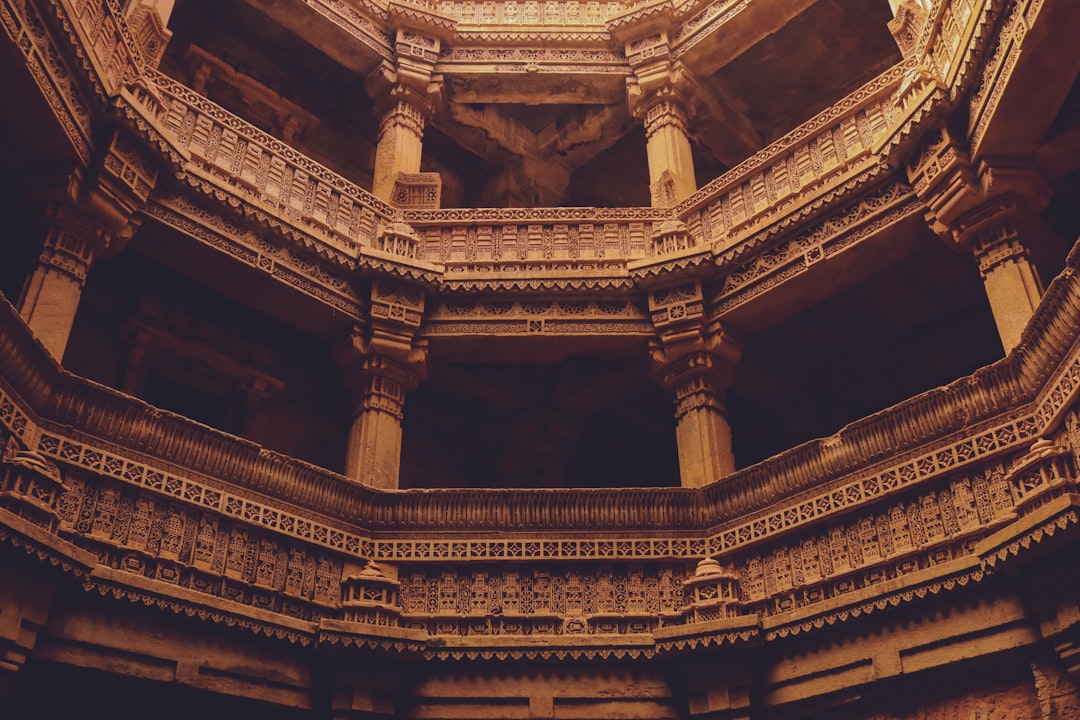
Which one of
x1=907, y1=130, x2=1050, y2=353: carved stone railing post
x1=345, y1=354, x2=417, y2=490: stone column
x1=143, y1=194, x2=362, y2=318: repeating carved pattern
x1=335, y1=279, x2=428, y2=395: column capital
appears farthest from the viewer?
x1=335, y1=279, x2=428, y2=395: column capital

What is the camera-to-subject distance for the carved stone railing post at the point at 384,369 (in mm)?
10547

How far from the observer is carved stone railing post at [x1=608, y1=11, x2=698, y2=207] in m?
13.8

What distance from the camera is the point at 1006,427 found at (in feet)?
24.7

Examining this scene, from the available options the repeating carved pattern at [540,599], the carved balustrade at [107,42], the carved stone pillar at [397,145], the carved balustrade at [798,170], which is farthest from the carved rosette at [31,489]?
the carved balustrade at [798,170]

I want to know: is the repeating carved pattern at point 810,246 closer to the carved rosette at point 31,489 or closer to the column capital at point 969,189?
the column capital at point 969,189

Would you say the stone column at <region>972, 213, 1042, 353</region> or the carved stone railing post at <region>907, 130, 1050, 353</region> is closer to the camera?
the stone column at <region>972, 213, 1042, 353</region>

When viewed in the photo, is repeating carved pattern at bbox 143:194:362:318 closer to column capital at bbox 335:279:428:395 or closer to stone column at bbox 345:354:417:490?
column capital at bbox 335:279:428:395

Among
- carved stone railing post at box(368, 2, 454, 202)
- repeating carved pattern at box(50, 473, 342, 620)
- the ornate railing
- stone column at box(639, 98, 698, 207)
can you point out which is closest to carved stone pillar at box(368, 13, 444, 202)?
carved stone railing post at box(368, 2, 454, 202)

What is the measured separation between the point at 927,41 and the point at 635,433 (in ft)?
23.2

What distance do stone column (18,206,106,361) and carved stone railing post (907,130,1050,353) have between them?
8067 millimetres

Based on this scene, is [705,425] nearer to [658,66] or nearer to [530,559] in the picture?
[530,559]

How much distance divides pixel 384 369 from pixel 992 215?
6.46 m

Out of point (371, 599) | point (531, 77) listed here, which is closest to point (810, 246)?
point (371, 599)

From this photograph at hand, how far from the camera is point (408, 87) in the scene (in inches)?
572
